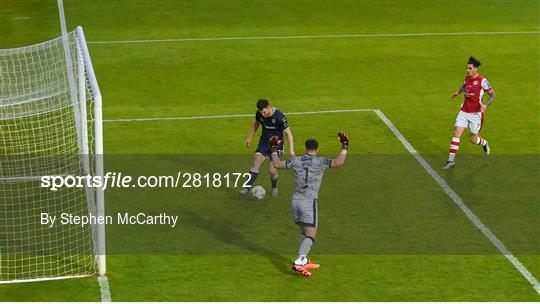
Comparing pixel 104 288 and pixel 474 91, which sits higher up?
pixel 474 91

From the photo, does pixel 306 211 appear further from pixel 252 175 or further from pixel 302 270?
pixel 252 175

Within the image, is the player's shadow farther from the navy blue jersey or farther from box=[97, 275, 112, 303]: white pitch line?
box=[97, 275, 112, 303]: white pitch line

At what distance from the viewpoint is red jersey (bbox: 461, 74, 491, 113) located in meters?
19.7

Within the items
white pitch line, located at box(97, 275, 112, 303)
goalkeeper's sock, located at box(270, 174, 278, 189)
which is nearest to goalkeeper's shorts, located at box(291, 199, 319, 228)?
white pitch line, located at box(97, 275, 112, 303)

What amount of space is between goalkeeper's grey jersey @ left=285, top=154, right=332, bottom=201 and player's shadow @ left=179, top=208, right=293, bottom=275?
1224 millimetres

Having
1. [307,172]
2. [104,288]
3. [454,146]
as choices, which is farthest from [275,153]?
[454,146]

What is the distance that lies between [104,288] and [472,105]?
8893 mm

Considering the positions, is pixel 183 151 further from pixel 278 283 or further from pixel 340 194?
pixel 278 283

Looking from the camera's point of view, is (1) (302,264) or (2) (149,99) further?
(2) (149,99)

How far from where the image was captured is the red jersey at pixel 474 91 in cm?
1967

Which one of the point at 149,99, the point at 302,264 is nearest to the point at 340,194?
the point at 302,264

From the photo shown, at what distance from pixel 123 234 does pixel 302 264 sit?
3.50m

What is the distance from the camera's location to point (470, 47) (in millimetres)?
30328

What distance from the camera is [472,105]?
1986 cm
